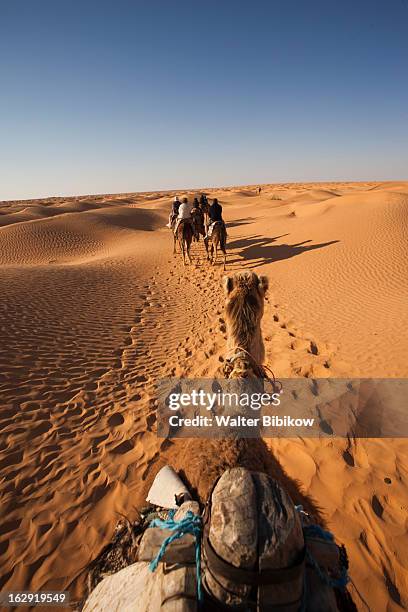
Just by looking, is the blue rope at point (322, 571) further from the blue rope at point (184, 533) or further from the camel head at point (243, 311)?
the camel head at point (243, 311)

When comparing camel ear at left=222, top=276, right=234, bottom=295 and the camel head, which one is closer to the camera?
the camel head

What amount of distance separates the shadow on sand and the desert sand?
0.17 m

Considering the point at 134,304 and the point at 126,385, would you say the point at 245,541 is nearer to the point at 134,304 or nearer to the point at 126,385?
the point at 126,385

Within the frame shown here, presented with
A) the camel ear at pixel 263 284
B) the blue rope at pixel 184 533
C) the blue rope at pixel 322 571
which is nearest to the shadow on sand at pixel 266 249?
the camel ear at pixel 263 284

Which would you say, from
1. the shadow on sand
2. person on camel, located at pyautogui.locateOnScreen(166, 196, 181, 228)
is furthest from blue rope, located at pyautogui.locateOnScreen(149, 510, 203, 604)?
person on camel, located at pyautogui.locateOnScreen(166, 196, 181, 228)

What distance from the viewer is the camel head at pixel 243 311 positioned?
2725mm

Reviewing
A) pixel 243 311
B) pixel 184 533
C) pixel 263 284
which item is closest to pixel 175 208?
pixel 263 284

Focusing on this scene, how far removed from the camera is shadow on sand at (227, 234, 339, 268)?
45.5ft

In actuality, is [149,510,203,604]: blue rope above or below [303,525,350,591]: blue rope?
above

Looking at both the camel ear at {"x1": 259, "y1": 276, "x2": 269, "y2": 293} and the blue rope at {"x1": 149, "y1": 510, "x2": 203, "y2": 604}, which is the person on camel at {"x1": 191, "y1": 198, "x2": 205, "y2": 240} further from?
the blue rope at {"x1": 149, "y1": 510, "x2": 203, "y2": 604}

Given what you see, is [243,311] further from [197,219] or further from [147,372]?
[197,219]

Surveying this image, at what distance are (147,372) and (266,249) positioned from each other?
1166 centimetres

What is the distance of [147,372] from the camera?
5898 millimetres

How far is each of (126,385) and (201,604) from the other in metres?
4.78
